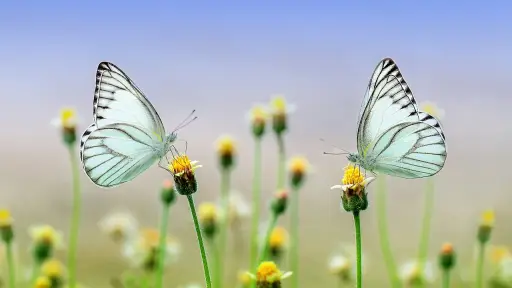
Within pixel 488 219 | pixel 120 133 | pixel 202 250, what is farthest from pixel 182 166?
pixel 488 219

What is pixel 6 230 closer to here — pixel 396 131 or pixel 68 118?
pixel 68 118

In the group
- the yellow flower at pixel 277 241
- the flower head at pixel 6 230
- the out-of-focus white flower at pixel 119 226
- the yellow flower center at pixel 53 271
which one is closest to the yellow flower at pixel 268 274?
the yellow flower at pixel 277 241

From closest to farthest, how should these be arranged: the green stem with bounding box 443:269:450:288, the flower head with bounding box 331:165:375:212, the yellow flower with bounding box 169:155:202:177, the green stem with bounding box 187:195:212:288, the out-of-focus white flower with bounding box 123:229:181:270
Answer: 1. the green stem with bounding box 187:195:212:288
2. the flower head with bounding box 331:165:375:212
3. the yellow flower with bounding box 169:155:202:177
4. the green stem with bounding box 443:269:450:288
5. the out-of-focus white flower with bounding box 123:229:181:270

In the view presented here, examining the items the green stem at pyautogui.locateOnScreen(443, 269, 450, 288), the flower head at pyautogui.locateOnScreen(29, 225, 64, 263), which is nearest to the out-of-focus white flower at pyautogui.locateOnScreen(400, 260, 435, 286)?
the green stem at pyautogui.locateOnScreen(443, 269, 450, 288)

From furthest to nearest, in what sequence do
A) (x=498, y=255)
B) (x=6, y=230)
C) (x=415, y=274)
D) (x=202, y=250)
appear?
(x=498, y=255), (x=415, y=274), (x=6, y=230), (x=202, y=250)

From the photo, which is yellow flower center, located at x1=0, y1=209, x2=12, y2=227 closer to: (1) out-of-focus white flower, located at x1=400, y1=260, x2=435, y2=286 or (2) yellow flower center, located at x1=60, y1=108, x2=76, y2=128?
(2) yellow flower center, located at x1=60, y1=108, x2=76, y2=128

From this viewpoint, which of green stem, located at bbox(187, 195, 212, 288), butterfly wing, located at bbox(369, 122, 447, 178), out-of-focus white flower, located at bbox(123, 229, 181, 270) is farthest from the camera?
out-of-focus white flower, located at bbox(123, 229, 181, 270)

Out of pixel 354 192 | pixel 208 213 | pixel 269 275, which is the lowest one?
pixel 269 275
